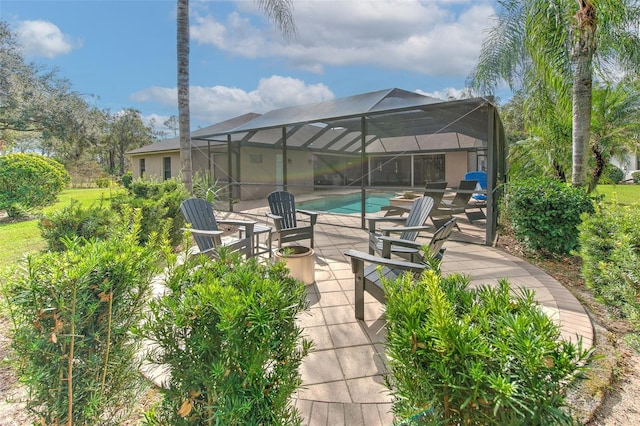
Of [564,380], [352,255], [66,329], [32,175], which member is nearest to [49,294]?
[66,329]

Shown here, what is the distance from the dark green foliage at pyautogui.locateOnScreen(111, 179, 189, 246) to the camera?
4453 millimetres

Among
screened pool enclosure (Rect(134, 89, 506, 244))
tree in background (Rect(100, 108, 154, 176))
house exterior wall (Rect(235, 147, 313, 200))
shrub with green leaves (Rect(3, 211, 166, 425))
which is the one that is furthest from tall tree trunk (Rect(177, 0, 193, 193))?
tree in background (Rect(100, 108, 154, 176))

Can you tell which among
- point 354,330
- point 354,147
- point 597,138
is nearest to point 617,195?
point 597,138

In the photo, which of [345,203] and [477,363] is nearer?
[477,363]

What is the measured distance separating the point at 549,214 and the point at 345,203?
654 centimetres

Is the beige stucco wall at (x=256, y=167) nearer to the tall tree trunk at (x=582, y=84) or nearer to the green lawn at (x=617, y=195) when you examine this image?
the tall tree trunk at (x=582, y=84)

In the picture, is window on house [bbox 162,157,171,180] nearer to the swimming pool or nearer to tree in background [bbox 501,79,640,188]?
the swimming pool

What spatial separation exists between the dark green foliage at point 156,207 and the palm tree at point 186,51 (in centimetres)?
54

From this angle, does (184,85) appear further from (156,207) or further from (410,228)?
(410,228)

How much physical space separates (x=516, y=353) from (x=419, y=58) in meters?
15.7

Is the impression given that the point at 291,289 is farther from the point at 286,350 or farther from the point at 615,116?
the point at 615,116

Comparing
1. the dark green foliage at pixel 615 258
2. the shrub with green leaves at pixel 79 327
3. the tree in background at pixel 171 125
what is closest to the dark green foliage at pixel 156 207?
the shrub with green leaves at pixel 79 327

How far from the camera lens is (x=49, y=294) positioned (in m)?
1.21

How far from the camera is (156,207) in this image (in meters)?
4.66
